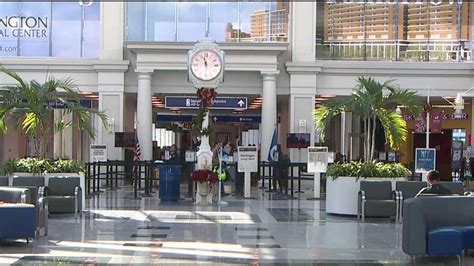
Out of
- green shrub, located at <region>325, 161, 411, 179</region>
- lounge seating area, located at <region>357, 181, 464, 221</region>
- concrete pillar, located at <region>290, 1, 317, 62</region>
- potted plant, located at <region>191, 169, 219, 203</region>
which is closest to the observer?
lounge seating area, located at <region>357, 181, 464, 221</region>

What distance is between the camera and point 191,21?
92.8 ft

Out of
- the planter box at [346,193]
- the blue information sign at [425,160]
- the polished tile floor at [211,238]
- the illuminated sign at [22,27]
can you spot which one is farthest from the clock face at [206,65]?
the illuminated sign at [22,27]

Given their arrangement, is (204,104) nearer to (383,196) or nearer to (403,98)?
(403,98)

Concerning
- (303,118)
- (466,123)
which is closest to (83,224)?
(303,118)

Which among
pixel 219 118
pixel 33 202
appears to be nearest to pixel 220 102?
pixel 219 118

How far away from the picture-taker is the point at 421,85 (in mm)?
27906

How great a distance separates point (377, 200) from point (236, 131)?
2435 cm

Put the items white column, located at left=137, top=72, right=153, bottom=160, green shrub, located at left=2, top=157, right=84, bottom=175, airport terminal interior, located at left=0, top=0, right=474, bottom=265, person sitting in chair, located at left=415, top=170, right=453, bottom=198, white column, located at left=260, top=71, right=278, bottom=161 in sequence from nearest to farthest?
airport terminal interior, located at left=0, top=0, right=474, bottom=265
person sitting in chair, located at left=415, top=170, right=453, bottom=198
green shrub, located at left=2, top=157, right=84, bottom=175
white column, located at left=137, top=72, right=153, bottom=160
white column, located at left=260, top=71, right=278, bottom=161

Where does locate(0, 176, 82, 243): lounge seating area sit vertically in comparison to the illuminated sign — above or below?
below

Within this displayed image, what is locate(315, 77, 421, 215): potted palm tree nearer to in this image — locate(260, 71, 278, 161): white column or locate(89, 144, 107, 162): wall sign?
locate(89, 144, 107, 162): wall sign

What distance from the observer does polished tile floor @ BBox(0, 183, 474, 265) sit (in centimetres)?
1038

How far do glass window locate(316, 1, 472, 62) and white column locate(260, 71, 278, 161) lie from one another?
2896 mm

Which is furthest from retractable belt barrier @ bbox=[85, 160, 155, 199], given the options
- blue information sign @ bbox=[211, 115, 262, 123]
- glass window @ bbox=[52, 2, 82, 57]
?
blue information sign @ bbox=[211, 115, 262, 123]

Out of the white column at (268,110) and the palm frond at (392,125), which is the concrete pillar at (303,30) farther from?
the palm frond at (392,125)
